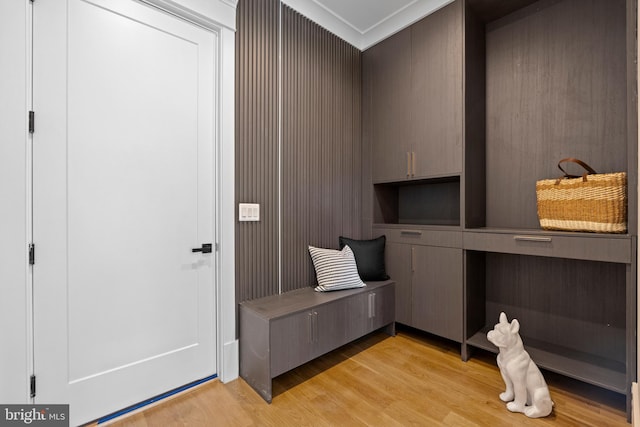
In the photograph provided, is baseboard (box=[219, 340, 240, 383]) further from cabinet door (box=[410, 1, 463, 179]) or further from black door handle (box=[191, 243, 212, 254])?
Answer: cabinet door (box=[410, 1, 463, 179])

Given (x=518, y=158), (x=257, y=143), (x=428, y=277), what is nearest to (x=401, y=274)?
(x=428, y=277)

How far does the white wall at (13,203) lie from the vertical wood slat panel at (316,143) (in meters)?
1.46

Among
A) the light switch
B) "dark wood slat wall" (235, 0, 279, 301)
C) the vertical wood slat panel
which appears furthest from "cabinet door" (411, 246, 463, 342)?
the light switch

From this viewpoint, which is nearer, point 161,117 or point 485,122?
point 161,117

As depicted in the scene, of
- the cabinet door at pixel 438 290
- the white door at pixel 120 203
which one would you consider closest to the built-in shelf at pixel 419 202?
the cabinet door at pixel 438 290

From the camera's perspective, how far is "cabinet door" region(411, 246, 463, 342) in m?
2.23

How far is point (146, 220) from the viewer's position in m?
1.72

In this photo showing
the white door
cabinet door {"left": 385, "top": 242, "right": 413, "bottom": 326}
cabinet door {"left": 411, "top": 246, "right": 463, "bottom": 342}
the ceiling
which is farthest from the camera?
cabinet door {"left": 385, "top": 242, "right": 413, "bottom": 326}

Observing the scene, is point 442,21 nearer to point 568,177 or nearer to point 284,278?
point 568,177

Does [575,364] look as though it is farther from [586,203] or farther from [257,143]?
[257,143]

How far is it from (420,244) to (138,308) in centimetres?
208

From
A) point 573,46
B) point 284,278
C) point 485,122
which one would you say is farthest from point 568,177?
point 284,278

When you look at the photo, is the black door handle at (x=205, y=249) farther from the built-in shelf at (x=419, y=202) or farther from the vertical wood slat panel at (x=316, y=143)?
the built-in shelf at (x=419, y=202)

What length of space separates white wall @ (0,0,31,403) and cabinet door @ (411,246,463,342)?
2.48m
